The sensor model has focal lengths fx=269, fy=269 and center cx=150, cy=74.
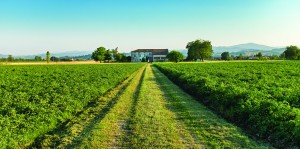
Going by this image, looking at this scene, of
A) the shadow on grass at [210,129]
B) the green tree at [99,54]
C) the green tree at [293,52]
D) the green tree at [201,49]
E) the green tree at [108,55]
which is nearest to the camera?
the shadow on grass at [210,129]

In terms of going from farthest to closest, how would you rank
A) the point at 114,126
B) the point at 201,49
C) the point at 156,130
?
the point at 201,49 < the point at 114,126 < the point at 156,130

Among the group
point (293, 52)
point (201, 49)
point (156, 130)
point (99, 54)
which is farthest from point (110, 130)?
point (99, 54)

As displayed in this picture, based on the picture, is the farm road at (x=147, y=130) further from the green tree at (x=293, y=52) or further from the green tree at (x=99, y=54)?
the green tree at (x=99, y=54)

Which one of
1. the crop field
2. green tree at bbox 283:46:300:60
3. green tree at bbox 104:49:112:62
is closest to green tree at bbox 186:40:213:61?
green tree at bbox 283:46:300:60

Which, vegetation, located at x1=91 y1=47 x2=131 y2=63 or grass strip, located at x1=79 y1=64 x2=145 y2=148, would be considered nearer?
grass strip, located at x1=79 y1=64 x2=145 y2=148

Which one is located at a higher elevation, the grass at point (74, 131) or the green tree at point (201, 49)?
the green tree at point (201, 49)

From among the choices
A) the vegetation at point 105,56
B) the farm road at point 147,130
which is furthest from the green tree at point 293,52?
the farm road at point 147,130

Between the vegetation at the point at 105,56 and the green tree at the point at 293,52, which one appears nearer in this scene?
the green tree at the point at 293,52

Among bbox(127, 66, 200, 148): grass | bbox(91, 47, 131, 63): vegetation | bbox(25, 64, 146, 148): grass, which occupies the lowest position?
bbox(25, 64, 146, 148): grass

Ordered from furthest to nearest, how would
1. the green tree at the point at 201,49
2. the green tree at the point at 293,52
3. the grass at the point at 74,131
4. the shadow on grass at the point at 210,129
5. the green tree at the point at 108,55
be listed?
the green tree at the point at 108,55, the green tree at the point at 201,49, the green tree at the point at 293,52, the grass at the point at 74,131, the shadow on grass at the point at 210,129

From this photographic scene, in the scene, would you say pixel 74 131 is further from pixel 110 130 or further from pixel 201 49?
pixel 201 49

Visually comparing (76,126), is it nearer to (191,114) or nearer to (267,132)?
(191,114)

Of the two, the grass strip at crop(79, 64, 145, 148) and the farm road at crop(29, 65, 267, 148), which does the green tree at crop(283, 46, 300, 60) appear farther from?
the grass strip at crop(79, 64, 145, 148)

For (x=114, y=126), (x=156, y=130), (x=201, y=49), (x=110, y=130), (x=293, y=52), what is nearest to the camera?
(x=156, y=130)
